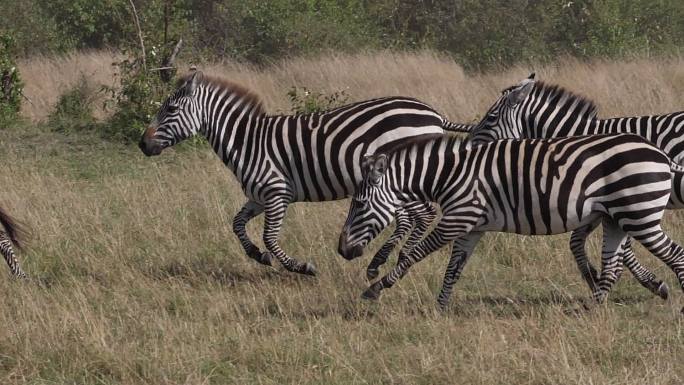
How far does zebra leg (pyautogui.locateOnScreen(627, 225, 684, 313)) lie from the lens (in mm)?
6855

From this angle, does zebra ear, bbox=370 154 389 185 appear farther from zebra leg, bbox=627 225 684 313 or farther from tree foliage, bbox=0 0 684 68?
tree foliage, bbox=0 0 684 68

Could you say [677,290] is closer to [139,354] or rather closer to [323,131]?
[323,131]

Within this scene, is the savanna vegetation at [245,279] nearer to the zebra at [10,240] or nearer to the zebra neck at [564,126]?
the zebra at [10,240]

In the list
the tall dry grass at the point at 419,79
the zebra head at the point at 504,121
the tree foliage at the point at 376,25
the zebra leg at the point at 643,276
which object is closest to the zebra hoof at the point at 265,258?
the zebra head at the point at 504,121

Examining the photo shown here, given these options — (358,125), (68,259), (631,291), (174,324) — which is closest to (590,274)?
(631,291)

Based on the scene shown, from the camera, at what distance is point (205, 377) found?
591 cm

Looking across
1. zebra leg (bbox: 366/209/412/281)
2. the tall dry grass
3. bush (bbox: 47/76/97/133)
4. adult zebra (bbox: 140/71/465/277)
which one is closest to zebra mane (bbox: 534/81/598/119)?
adult zebra (bbox: 140/71/465/277)

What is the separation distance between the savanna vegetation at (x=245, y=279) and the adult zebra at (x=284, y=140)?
0.50 m

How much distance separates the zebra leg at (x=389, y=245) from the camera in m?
8.18

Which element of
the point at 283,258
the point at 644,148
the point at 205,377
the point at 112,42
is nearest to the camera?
the point at 205,377

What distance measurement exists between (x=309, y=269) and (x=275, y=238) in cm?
40

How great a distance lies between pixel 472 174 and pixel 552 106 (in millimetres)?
1962

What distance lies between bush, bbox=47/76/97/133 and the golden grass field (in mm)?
2143

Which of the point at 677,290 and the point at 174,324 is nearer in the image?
the point at 174,324
